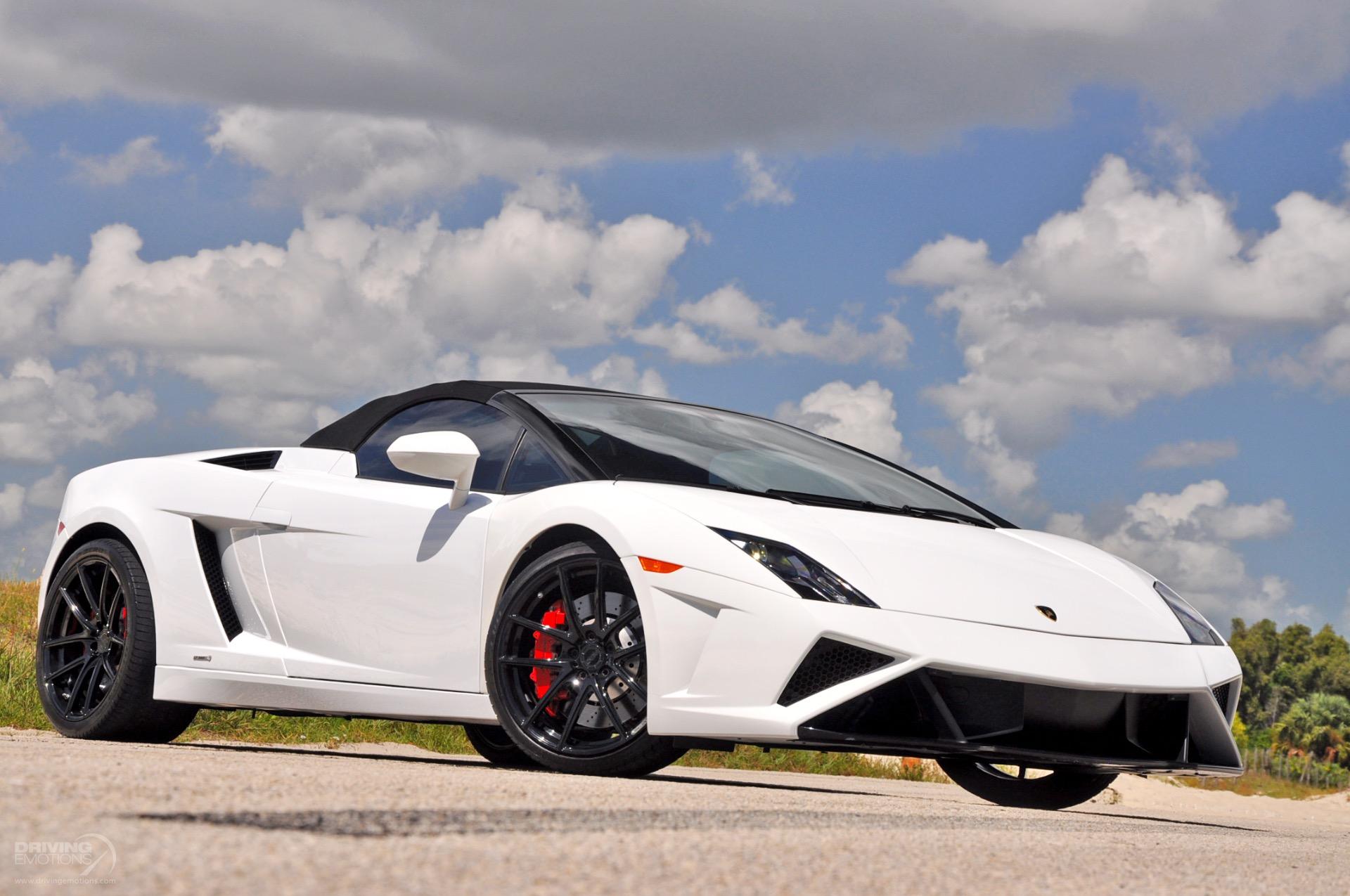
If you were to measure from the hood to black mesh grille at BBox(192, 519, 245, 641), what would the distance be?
6.51 feet

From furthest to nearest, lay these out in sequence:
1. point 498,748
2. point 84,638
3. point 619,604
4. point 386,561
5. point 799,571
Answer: point 498,748, point 84,638, point 386,561, point 619,604, point 799,571

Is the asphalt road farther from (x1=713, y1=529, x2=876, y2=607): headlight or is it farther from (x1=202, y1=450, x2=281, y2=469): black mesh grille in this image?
(x1=202, y1=450, x2=281, y2=469): black mesh grille

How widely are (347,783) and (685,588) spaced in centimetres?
131

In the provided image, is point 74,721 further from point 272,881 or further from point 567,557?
point 272,881

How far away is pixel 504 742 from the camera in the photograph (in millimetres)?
6543

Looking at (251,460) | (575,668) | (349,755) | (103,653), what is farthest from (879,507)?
(103,653)

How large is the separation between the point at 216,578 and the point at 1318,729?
Result: 113741 mm

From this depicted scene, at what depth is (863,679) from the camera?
419cm

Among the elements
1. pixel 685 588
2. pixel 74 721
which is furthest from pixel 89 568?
pixel 685 588

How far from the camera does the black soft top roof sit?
5613 mm

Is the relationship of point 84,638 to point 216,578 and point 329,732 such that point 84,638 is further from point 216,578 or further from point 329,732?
point 329,732

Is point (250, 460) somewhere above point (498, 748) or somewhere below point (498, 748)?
above

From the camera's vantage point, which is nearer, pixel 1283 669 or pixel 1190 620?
pixel 1190 620

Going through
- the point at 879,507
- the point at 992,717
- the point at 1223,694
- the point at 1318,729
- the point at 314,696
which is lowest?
the point at 1318,729
